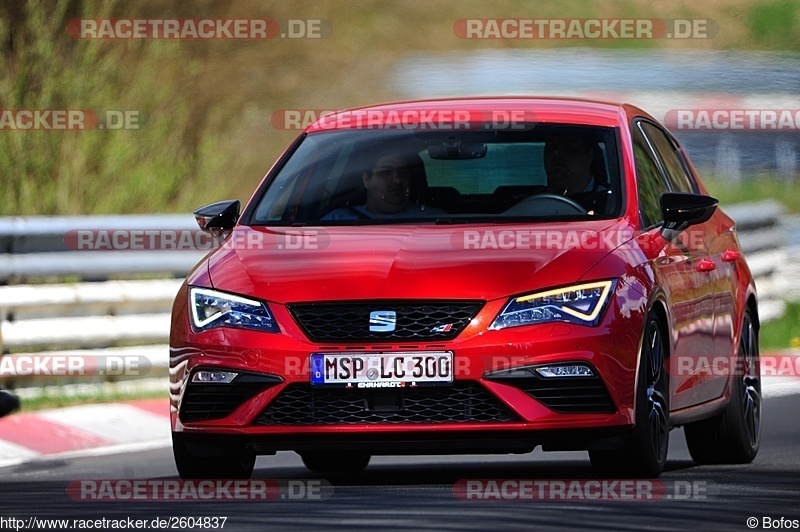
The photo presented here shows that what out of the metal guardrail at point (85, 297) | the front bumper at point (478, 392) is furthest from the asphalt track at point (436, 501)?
the metal guardrail at point (85, 297)

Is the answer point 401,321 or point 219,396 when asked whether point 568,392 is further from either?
point 219,396

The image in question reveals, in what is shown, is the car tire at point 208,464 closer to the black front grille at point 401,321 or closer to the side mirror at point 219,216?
the black front grille at point 401,321

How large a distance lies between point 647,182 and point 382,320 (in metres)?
1.80

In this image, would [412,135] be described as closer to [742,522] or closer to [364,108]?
[364,108]

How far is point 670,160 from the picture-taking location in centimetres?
1037

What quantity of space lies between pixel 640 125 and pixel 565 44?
14946 millimetres

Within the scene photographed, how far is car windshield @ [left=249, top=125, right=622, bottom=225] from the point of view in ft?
29.9

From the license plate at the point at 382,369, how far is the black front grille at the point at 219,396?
19cm

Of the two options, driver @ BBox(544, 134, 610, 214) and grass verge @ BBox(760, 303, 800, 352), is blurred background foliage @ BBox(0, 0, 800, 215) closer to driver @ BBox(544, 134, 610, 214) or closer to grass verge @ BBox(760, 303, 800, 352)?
grass verge @ BBox(760, 303, 800, 352)

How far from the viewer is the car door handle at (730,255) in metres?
10.2

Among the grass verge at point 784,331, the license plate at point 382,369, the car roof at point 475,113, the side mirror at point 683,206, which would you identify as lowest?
the grass verge at point 784,331

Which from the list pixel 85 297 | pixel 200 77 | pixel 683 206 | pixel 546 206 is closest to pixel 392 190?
pixel 546 206

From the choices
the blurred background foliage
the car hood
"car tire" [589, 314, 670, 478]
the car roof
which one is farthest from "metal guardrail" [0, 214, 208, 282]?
"car tire" [589, 314, 670, 478]

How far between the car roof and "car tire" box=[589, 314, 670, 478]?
1.21 metres
